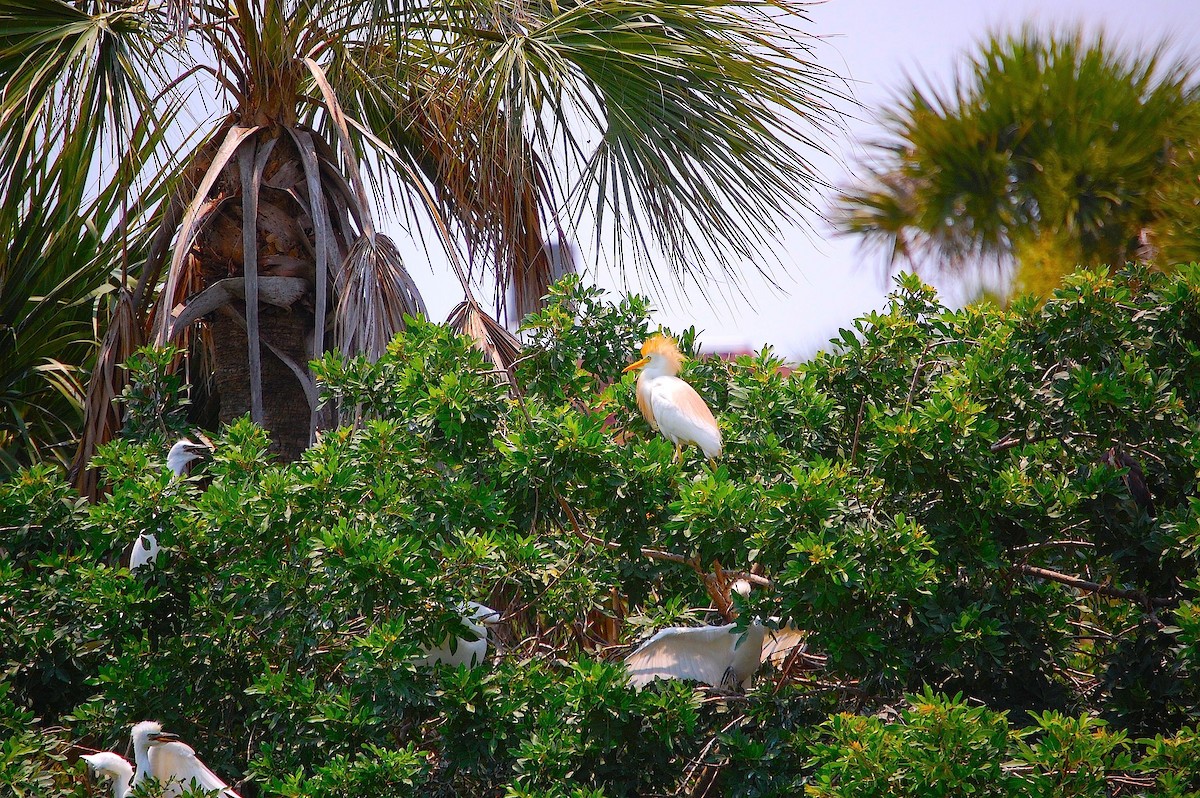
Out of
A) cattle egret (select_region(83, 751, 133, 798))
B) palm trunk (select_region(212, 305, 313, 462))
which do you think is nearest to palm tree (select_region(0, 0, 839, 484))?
palm trunk (select_region(212, 305, 313, 462))

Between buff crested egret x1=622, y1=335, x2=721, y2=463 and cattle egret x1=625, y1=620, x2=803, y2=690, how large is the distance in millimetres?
521

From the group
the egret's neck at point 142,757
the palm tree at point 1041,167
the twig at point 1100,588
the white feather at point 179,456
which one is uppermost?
the palm tree at point 1041,167

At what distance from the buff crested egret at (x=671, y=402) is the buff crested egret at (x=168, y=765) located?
1.54m

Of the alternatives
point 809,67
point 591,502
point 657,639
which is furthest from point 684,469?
point 809,67

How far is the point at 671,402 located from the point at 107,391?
92.1 inches

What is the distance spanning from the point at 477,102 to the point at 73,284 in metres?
2.67

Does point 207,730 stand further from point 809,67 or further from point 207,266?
point 809,67

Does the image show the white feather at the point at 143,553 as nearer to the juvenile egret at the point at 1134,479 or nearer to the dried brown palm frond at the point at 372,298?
the dried brown palm frond at the point at 372,298

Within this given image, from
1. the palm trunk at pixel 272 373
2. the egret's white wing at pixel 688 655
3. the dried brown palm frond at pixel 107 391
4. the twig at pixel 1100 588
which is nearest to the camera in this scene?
the egret's white wing at pixel 688 655

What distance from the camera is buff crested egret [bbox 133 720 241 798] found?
272cm

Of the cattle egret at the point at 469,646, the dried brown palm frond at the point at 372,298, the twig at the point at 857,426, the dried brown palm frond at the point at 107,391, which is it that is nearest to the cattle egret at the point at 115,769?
the cattle egret at the point at 469,646

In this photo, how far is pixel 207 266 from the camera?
4.33 metres

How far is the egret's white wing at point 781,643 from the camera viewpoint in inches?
114

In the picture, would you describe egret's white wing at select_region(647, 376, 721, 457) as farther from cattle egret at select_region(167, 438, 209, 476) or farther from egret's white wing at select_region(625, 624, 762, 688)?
cattle egret at select_region(167, 438, 209, 476)
